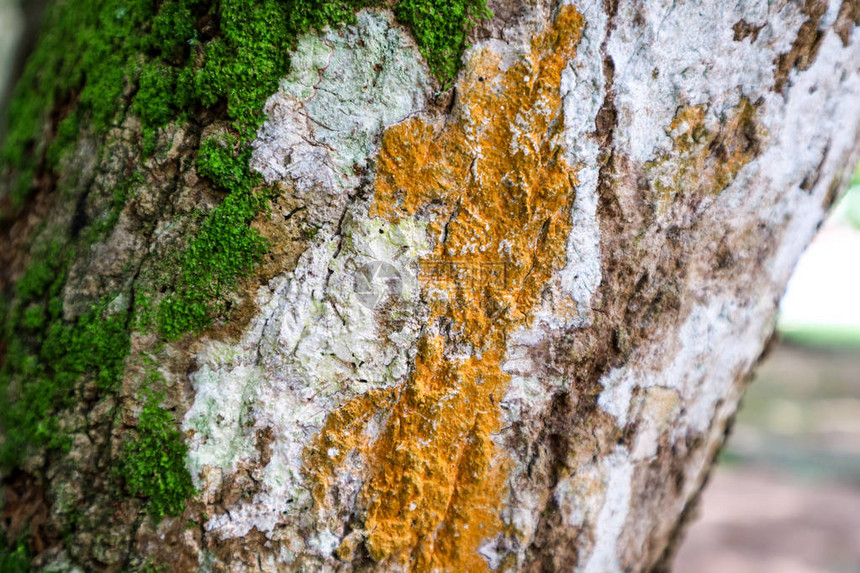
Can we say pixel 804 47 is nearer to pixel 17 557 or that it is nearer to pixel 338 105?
pixel 338 105

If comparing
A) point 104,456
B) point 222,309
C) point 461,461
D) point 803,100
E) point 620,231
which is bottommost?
point 104,456

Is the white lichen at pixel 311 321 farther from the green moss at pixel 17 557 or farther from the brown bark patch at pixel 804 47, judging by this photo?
the brown bark patch at pixel 804 47

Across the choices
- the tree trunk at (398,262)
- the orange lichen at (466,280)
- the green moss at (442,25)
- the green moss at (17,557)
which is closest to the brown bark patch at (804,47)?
the tree trunk at (398,262)

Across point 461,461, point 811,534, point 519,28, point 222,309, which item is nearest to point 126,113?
point 222,309

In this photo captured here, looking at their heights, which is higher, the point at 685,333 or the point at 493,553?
the point at 685,333

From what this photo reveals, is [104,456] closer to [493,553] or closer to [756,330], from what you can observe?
[493,553]

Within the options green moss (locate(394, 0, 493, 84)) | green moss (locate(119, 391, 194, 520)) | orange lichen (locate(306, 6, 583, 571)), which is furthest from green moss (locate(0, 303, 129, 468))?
green moss (locate(394, 0, 493, 84))

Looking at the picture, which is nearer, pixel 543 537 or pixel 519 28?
pixel 519 28
